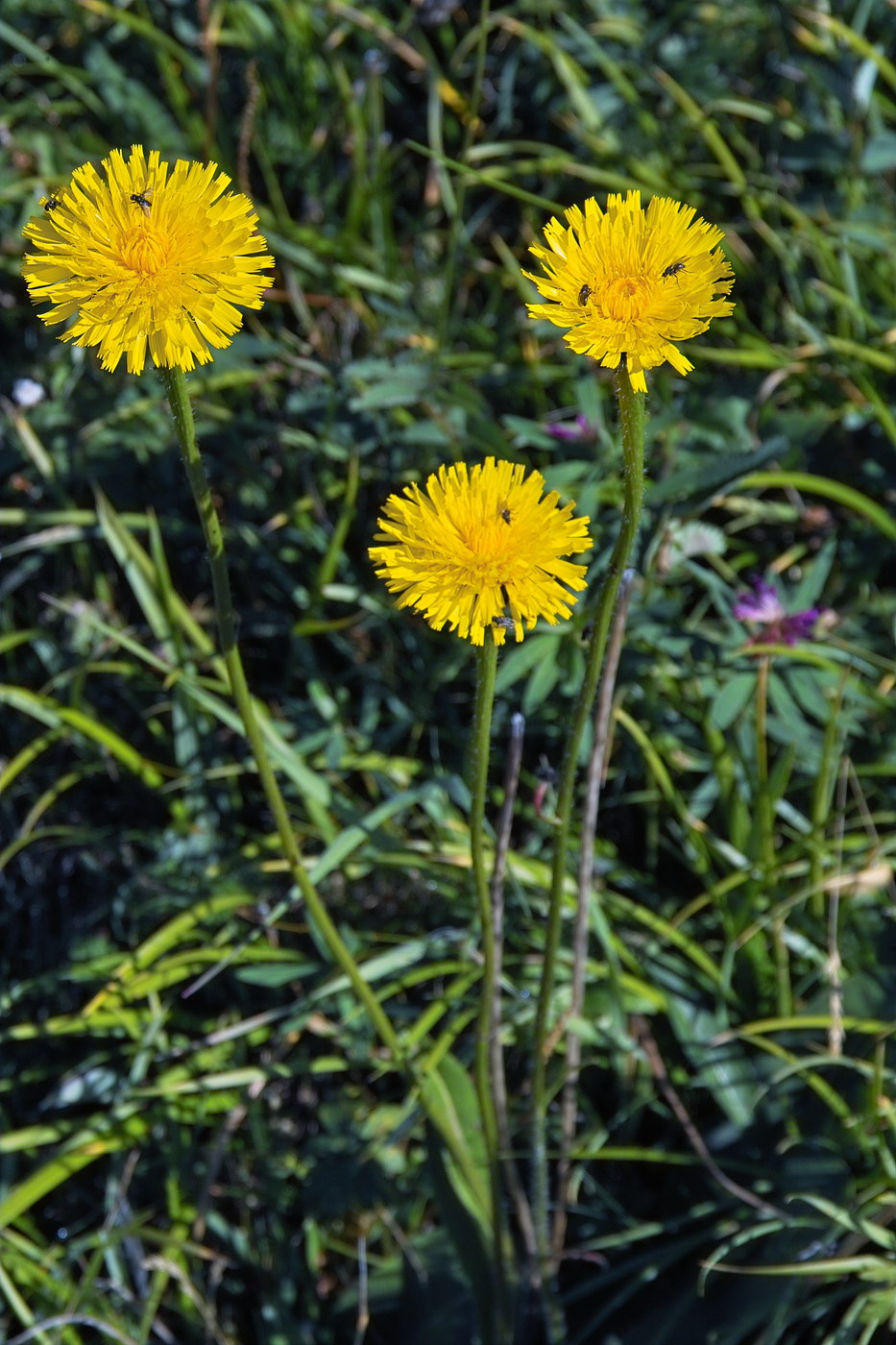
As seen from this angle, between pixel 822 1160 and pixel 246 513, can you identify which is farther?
pixel 246 513

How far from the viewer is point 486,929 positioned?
1.17 m

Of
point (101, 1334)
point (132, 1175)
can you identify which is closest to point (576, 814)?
point (132, 1175)

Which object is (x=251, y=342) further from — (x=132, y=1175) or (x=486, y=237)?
(x=132, y=1175)

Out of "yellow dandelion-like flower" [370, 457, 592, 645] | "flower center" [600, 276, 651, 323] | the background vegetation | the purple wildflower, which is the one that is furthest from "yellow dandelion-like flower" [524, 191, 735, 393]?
the purple wildflower

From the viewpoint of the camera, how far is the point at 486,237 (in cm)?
237

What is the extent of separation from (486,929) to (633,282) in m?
0.63

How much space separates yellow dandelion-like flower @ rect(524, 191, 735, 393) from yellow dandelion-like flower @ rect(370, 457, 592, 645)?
12 centimetres

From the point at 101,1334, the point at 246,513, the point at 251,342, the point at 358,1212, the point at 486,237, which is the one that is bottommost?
the point at 101,1334

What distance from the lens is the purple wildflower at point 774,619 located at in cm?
171

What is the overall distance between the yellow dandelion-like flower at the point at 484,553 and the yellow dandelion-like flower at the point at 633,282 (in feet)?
0.41

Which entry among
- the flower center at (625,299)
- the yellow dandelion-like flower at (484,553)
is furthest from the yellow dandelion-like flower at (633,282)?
the yellow dandelion-like flower at (484,553)

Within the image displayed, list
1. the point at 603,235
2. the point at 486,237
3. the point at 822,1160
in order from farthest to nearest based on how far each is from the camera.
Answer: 1. the point at 486,237
2. the point at 822,1160
3. the point at 603,235

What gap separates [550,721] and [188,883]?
62 cm

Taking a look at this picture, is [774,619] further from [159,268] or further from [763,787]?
[159,268]
